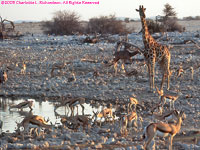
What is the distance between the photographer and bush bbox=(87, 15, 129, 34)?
3681 cm

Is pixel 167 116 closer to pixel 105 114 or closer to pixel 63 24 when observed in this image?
pixel 105 114

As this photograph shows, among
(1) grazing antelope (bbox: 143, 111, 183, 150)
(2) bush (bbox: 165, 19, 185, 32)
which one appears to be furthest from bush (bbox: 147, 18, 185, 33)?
(1) grazing antelope (bbox: 143, 111, 183, 150)

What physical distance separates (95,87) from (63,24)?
26615 millimetres

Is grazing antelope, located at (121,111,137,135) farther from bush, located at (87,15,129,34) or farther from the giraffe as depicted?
bush, located at (87,15,129,34)

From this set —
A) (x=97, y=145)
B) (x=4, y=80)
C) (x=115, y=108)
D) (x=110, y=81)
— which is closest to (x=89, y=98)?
(x=115, y=108)

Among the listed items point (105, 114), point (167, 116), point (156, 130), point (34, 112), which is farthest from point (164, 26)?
point (156, 130)

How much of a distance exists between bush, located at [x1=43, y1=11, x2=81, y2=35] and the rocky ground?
12.6 metres

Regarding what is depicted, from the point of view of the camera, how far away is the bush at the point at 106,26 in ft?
121

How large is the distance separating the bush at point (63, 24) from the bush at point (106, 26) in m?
1.44

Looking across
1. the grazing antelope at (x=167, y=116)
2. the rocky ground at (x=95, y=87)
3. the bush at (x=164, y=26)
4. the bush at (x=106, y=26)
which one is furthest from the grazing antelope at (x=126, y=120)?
the bush at (x=106, y=26)

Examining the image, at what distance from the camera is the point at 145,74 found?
15.0 metres

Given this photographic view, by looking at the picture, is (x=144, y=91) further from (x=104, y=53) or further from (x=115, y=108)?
(x=104, y=53)

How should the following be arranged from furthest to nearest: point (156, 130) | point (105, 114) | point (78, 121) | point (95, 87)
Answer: point (95, 87), point (105, 114), point (78, 121), point (156, 130)

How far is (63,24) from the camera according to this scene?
127ft
